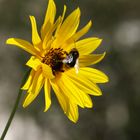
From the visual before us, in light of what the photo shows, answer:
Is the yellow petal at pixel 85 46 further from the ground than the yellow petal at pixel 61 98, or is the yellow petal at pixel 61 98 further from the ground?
the yellow petal at pixel 85 46

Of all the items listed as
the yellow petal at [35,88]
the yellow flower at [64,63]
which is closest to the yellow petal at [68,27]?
the yellow flower at [64,63]

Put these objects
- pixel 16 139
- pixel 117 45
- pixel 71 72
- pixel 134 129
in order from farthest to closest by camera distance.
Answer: pixel 117 45 < pixel 134 129 < pixel 16 139 < pixel 71 72

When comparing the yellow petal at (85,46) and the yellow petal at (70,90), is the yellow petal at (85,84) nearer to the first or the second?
the yellow petal at (70,90)

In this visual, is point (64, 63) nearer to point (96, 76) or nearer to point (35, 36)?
point (96, 76)

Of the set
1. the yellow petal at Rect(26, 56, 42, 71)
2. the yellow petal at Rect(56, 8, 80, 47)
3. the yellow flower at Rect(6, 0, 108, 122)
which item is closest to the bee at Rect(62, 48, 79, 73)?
the yellow flower at Rect(6, 0, 108, 122)

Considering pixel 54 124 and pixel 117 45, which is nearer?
pixel 54 124

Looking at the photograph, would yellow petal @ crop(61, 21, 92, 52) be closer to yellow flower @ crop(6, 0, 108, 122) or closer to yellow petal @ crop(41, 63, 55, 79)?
yellow flower @ crop(6, 0, 108, 122)

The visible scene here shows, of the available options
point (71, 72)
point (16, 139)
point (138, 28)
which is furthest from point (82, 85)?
point (138, 28)

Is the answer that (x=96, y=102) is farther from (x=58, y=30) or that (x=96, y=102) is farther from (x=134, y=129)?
(x=58, y=30)
